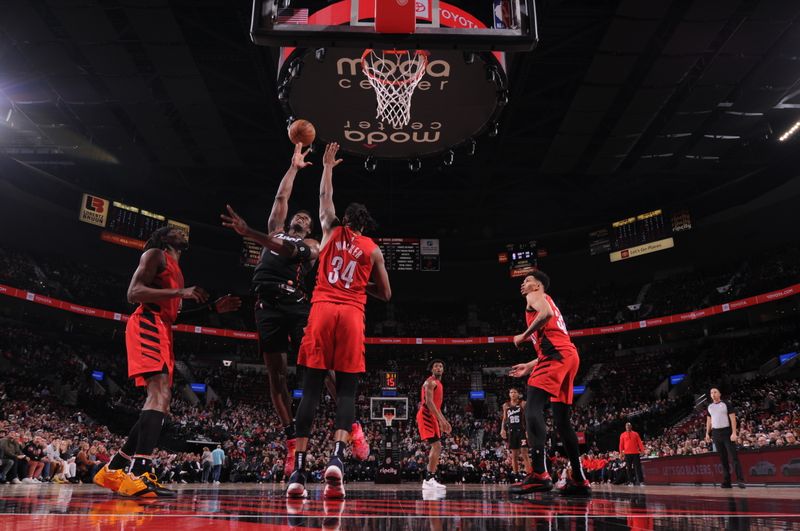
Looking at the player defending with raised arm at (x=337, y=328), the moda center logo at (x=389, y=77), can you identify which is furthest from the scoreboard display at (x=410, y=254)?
the player defending with raised arm at (x=337, y=328)

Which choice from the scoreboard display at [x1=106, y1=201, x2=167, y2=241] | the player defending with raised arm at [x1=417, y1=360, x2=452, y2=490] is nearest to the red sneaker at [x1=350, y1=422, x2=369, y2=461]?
the player defending with raised arm at [x1=417, y1=360, x2=452, y2=490]

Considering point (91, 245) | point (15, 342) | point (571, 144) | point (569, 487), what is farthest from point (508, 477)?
point (91, 245)

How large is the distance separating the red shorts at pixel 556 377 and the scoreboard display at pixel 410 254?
56.2 feet

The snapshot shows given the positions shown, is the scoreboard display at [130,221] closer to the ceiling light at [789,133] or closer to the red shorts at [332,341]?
the red shorts at [332,341]

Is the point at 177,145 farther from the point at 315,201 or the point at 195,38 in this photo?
the point at 315,201

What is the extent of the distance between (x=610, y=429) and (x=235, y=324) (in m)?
18.2

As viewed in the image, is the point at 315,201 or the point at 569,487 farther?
the point at 315,201

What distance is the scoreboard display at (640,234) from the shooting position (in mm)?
20297

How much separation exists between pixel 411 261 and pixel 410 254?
30 cm

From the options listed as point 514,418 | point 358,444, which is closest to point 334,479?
point 358,444

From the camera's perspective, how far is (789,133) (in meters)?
17.6

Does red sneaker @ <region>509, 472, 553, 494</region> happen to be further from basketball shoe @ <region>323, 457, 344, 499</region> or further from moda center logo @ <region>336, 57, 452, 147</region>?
moda center logo @ <region>336, 57, 452, 147</region>

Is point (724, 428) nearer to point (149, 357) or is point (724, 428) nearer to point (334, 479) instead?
point (334, 479)

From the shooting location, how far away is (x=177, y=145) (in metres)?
18.0
